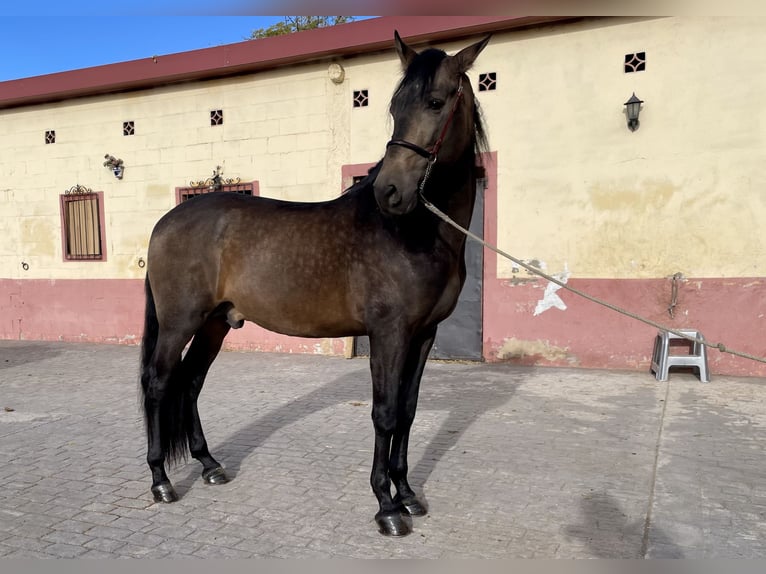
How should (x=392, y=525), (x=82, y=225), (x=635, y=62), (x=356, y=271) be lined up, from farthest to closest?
(x=82, y=225), (x=635, y=62), (x=356, y=271), (x=392, y=525)

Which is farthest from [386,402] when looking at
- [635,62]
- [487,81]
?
[635,62]

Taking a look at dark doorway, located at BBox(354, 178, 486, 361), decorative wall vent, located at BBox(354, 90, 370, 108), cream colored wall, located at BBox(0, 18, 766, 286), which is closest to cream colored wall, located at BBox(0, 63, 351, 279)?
cream colored wall, located at BBox(0, 18, 766, 286)

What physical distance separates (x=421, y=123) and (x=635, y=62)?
5506 millimetres

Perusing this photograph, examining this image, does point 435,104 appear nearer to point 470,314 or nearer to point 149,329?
point 149,329

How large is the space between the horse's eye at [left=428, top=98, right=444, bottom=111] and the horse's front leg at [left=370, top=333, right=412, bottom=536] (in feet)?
3.59

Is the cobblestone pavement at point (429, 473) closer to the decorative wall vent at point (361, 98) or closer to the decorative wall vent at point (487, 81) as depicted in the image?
the decorative wall vent at point (487, 81)

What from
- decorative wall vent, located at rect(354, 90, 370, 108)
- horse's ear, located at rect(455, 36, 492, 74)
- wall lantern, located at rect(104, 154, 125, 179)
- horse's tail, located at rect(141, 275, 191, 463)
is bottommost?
horse's tail, located at rect(141, 275, 191, 463)

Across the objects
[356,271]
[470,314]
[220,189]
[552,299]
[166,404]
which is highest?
[220,189]

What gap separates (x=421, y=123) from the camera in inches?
96.0

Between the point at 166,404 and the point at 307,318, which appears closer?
the point at 307,318

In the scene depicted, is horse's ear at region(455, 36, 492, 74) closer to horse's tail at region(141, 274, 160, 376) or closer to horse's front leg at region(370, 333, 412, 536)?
horse's front leg at region(370, 333, 412, 536)

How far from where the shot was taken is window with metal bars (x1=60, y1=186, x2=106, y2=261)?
9.74 m

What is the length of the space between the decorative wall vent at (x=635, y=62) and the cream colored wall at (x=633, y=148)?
60 millimetres

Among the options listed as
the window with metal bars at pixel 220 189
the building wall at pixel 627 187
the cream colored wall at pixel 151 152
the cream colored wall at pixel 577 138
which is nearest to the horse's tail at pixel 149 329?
the cream colored wall at pixel 577 138
